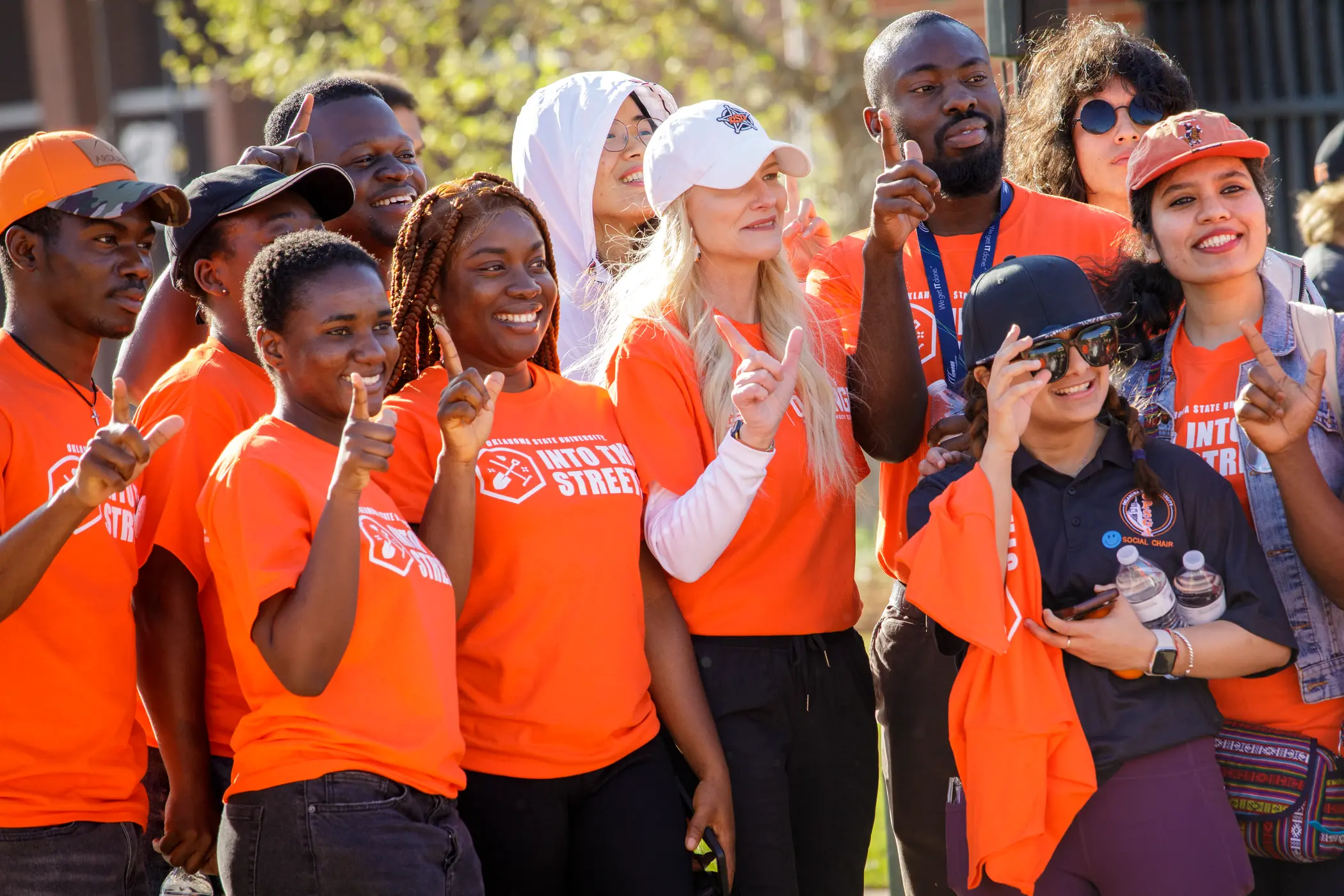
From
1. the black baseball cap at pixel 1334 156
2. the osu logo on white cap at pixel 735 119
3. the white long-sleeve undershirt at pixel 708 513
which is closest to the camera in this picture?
the white long-sleeve undershirt at pixel 708 513

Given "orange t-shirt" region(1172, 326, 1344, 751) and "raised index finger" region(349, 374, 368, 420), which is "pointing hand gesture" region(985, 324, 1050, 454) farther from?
"raised index finger" region(349, 374, 368, 420)

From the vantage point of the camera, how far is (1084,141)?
475cm

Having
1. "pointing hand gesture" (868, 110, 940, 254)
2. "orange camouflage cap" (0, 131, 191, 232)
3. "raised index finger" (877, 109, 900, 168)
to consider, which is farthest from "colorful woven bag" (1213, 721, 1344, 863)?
"orange camouflage cap" (0, 131, 191, 232)

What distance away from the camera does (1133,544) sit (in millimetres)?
3477

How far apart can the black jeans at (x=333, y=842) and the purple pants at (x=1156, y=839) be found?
4.21 feet

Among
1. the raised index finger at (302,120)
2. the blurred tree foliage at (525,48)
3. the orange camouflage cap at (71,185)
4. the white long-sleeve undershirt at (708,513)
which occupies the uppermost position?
the blurred tree foliage at (525,48)

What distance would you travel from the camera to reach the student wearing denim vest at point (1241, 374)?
350 cm

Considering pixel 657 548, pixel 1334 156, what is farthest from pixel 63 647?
pixel 1334 156

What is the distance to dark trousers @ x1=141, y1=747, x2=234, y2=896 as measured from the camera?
134 inches

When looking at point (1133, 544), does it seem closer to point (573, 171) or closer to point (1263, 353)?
point (1263, 353)

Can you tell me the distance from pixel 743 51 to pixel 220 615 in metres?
8.83

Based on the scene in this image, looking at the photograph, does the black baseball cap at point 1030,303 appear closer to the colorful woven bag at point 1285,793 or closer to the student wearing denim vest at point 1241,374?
the student wearing denim vest at point 1241,374

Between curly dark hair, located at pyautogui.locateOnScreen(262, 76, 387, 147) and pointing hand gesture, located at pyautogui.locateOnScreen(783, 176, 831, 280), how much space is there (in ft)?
4.41

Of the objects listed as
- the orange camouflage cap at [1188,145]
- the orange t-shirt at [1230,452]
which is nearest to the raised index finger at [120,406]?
the orange t-shirt at [1230,452]
